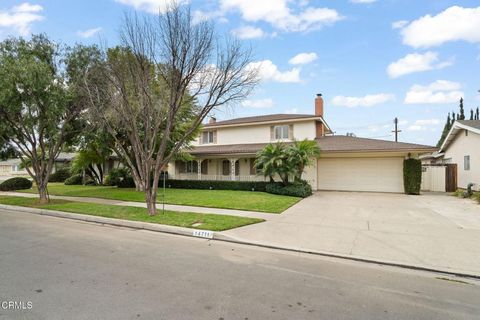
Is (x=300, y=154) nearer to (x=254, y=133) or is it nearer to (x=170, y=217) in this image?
(x=254, y=133)

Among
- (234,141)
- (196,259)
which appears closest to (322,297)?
(196,259)

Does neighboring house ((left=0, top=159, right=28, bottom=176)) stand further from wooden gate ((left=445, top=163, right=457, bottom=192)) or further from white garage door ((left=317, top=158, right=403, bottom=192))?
wooden gate ((left=445, top=163, right=457, bottom=192))

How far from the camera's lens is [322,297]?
406cm

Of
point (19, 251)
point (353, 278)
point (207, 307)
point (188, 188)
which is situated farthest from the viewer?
point (188, 188)

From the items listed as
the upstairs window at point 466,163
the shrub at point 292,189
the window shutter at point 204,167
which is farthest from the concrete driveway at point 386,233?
the window shutter at point 204,167

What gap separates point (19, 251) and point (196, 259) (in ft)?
12.8

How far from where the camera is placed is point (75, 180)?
27266 millimetres

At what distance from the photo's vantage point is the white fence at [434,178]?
19922 mm

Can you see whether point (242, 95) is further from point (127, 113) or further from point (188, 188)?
point (188, 188)

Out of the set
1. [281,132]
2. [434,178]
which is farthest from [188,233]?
[434,178]

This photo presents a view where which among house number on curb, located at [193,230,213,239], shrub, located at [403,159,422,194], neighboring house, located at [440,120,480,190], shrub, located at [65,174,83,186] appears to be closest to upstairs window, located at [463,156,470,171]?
neighboring house, located at [440,120,480,190]

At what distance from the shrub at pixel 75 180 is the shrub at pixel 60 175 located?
195 inches

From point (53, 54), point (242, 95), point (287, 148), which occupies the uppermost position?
point (53, 54)

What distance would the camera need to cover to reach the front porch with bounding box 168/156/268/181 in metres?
22.0
